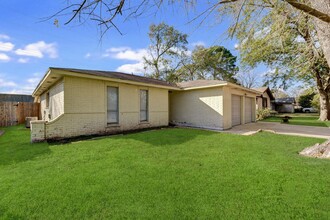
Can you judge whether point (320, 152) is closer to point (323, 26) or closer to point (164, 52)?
point (323, 26)

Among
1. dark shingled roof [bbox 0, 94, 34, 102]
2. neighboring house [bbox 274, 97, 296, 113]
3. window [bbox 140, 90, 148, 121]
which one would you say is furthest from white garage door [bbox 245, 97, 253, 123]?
neighboring house [bbox 274, 97, 296, 113]

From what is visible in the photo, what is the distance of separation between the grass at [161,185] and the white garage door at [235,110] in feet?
24.6

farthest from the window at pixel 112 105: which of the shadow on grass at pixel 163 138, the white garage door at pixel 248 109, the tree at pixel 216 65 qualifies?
the tree at pixel 216 65

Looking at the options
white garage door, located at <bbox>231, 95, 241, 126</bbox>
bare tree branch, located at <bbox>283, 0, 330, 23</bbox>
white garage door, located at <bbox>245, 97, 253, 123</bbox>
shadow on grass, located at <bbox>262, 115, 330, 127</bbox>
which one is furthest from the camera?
white garage door, located at <bbox>245, 97, 253, 123</bbox>

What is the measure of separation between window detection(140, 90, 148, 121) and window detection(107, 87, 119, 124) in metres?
1.78

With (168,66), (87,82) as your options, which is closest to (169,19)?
(87,82)

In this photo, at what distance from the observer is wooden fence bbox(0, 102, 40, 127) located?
44.7 feet

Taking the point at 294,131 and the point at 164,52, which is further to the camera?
the point at 164,52

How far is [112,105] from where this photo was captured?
9656 millimetres

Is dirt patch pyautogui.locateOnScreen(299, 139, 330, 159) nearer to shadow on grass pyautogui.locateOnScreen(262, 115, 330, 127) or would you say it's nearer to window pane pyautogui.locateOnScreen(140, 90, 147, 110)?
window pane pyautogui.locateOnScreen(140, 90, 147, 110)

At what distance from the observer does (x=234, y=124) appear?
43.6ft

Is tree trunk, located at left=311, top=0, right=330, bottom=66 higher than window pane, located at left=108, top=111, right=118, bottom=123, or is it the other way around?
tree trunk, located at left=311, top=0, right=330, bottom=66

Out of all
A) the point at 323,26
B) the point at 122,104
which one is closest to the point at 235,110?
the point at 122,104

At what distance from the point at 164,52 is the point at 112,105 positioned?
1995 centimetres
